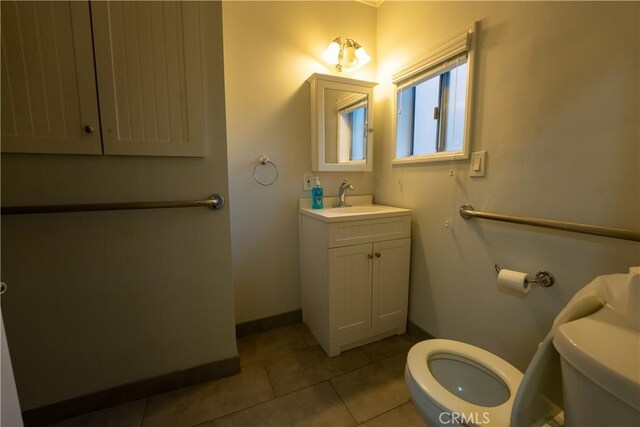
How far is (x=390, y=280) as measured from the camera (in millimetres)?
1655

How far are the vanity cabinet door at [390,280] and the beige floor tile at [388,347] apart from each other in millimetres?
130

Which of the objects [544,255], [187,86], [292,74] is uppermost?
[292,74]

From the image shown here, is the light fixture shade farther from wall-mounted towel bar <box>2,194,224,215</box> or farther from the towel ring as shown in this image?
wall-mounted towel bar <box>2,194,224,215</box>

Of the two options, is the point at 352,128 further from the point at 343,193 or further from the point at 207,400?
the point at 207,400

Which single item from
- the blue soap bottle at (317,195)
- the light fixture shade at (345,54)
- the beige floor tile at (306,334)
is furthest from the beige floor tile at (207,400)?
the light fixture shade at (345,54)

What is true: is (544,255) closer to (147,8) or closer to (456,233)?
(456,233)

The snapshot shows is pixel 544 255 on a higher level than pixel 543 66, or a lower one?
lower

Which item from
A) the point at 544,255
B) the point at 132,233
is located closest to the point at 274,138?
the point at 132,233

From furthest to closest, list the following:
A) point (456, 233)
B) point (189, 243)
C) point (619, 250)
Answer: point (456, 233)
point (189, 243)
point (619, 250)

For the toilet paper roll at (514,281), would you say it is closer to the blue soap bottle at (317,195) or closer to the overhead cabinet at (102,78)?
the blue soap bottle at (317,195)

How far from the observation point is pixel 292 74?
1721 mm

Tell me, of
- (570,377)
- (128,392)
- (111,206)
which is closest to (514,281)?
(570,377)

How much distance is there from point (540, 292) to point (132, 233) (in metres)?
1.76

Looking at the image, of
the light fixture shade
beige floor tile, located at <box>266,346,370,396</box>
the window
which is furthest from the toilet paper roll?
the light fixture shade
